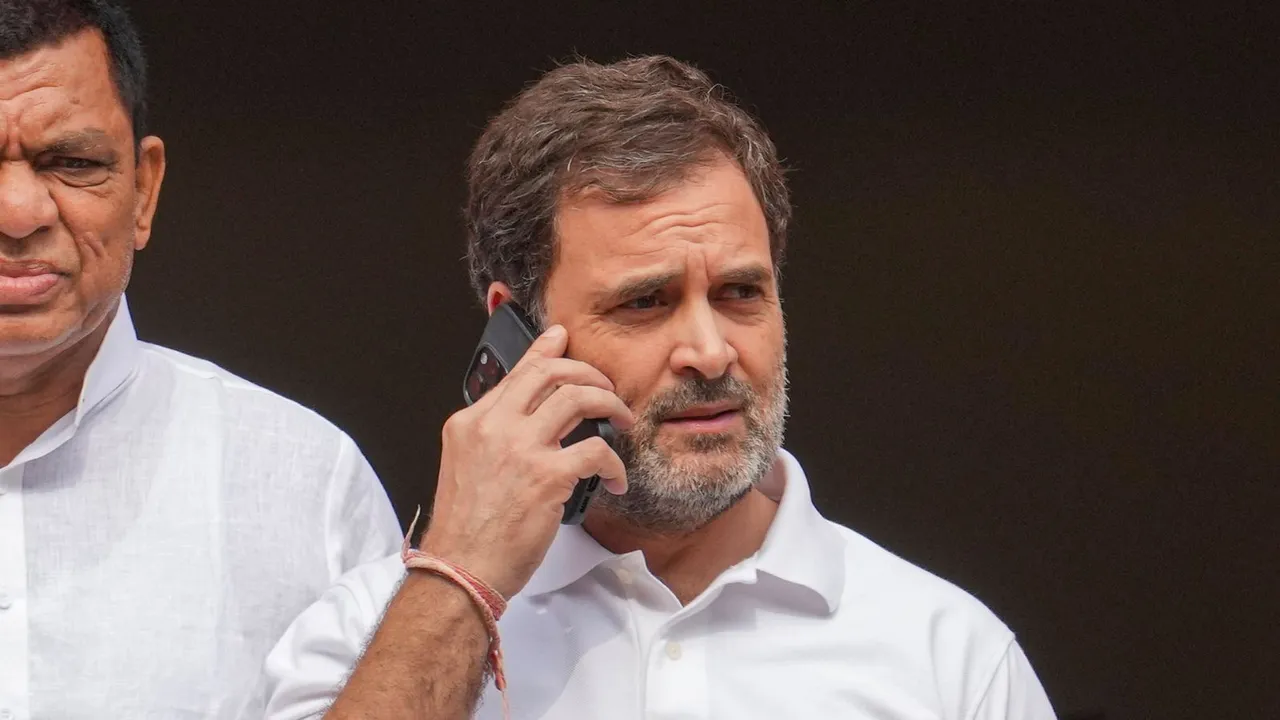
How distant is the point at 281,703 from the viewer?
2082 mm

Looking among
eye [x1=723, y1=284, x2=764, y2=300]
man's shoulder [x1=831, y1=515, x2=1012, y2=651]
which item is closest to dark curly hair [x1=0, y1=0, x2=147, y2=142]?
eye [x1=723, y1=284, x2=764, y2=300]

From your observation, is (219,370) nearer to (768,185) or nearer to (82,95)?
(82,95)

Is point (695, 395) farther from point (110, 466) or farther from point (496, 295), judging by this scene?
point (110, 466)

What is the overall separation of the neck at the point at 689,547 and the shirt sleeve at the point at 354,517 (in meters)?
0.38

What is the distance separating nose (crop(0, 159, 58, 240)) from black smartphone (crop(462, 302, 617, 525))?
544 millimetres

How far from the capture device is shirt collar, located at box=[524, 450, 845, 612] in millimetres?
2086

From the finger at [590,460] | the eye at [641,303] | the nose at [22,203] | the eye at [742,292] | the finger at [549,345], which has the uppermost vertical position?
the nose at [22,203]

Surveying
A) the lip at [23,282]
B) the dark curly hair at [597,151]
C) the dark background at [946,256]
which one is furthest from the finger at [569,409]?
the dark background at [946,256]

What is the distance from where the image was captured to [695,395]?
6.63 ft

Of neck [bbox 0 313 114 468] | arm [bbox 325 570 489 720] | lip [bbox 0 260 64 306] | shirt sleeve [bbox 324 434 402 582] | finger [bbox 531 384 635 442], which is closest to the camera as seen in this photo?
arm [bbox 325 570 489 720]

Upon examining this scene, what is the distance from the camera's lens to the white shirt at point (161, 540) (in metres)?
2.17

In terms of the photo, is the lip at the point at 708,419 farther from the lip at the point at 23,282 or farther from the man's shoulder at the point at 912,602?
the lip at the point at 23,282

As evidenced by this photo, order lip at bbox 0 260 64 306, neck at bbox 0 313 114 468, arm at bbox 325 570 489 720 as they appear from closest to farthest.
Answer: arm at bbox 325 570 489 720
lip at bbox 0 260 64 306
neck at bbox 0 313 114 468

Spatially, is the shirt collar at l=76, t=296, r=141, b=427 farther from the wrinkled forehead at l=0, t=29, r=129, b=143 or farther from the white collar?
the wrinkled forehead at l=0, t=29, r=129, b=143
